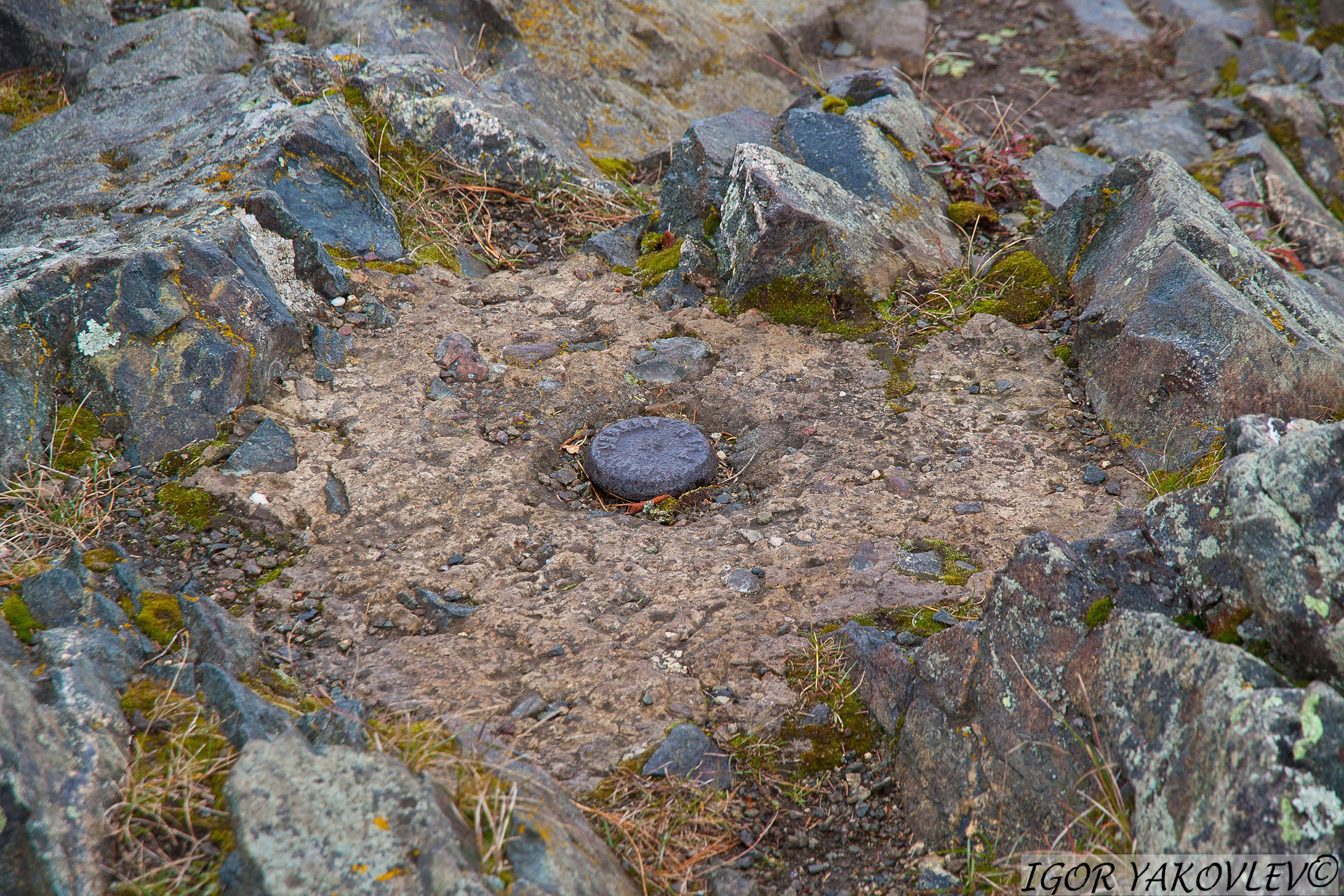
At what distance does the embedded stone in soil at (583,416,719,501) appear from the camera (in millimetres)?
3998

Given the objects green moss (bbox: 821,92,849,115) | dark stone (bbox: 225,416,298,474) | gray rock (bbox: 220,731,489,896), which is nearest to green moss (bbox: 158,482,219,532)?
dark stone (bbox: 225,416,298,474)

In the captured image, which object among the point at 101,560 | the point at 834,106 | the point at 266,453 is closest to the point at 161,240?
the point at 266,453

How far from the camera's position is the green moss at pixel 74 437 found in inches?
141

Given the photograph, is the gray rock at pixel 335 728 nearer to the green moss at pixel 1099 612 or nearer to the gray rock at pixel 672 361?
the green moss at pixel 1099 612

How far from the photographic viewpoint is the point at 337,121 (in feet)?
17.3

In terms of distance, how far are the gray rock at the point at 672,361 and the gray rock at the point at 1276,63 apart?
7.07 metres

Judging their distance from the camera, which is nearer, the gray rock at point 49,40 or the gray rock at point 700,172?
the gray rock at point 700,172

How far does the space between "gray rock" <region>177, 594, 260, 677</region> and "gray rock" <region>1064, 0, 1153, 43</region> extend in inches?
403

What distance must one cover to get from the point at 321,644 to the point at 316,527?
652 mm

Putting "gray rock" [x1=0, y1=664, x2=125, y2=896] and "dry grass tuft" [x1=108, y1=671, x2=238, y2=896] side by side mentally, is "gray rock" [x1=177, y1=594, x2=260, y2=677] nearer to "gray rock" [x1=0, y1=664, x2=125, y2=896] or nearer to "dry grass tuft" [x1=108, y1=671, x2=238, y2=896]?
"dry grass tuft" [x1=108, y1=671, x2=238, y2=896]

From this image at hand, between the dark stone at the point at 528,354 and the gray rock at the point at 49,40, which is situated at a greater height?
the gray rock at the point at 49,40

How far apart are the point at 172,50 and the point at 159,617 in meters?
5.08

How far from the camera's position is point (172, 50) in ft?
19.6

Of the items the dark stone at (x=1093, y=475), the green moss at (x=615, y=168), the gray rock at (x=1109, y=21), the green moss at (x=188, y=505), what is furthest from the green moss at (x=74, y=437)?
the gray rock at (x=1109, y=21)
